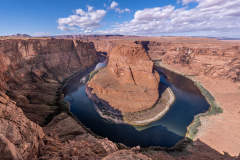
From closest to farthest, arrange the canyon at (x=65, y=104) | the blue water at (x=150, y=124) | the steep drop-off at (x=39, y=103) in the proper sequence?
the steep drop-off at (x=39, y=103), the canyon at (x=65, y=104), the blue water at (x=150, y=124)

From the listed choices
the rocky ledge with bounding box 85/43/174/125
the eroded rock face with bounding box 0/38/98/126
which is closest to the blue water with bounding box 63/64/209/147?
the rocky ledge with bounding box 85/43/174/125

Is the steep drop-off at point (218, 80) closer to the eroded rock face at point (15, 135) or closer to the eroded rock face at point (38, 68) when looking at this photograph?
the eroded rock face at point (15, 135)

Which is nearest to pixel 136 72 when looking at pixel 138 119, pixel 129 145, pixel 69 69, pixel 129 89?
pixel 129 89

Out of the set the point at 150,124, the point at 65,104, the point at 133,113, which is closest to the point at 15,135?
the point at 133,113

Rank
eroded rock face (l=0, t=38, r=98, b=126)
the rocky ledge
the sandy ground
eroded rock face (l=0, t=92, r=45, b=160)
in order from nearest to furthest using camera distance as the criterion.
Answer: eroded rock face (l=0, t=92, r=45, b=160) → the sandy ground → eroded rock face (l=0, t=38, r=98, b=126) → the rocky ledge

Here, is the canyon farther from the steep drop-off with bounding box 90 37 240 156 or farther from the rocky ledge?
the rocky ledge

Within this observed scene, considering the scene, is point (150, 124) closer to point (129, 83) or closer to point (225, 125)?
point (129, 83)

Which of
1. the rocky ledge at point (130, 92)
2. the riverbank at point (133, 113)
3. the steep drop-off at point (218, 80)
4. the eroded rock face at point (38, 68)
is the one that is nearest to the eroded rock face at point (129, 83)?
the rocky ledge at point (130, 92)

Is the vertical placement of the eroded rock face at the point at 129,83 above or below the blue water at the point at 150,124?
above
